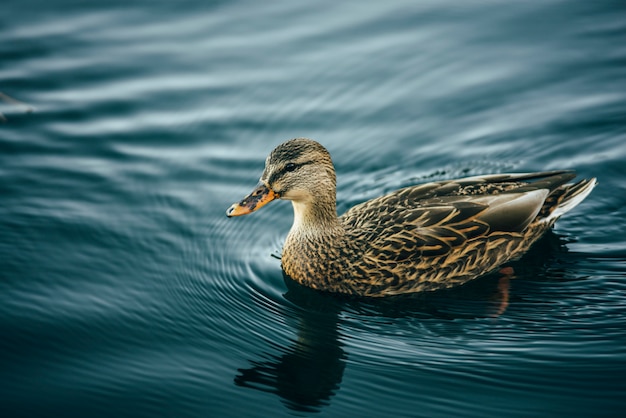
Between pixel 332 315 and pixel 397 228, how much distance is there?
1117 mm

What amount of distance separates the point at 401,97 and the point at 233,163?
260 centimetres

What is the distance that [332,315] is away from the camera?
7480mm

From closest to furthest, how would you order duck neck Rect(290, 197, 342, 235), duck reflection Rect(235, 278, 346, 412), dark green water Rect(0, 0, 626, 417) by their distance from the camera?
duck reflection Rect(235, 278, 346, 412) → dark green water Rect(0, 0, 626, 417) → duck neck Rect(290, 197, 342, 235)

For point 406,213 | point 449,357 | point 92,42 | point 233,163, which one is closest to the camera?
point 449,357

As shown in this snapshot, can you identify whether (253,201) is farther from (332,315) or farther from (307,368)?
(307,368)

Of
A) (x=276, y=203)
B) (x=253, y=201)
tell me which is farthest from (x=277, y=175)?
(x=276, y=203)

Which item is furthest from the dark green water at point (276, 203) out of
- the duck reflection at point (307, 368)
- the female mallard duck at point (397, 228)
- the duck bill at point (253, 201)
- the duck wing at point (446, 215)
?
the duck bill at point (253, 201)

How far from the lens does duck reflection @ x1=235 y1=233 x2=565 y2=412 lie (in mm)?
6492

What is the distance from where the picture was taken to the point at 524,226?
8094 millimetres

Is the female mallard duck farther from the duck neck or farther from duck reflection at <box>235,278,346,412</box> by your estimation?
duck reflection at <box>235,278,346,412</box>

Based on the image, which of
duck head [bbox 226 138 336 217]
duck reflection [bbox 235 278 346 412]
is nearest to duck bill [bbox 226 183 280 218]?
duck head [bbox 226 138 336 217]

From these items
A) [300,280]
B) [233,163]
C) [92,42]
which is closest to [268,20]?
[92,42]

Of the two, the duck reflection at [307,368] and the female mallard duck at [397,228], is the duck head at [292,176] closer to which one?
the female mallard duck at [397,228]

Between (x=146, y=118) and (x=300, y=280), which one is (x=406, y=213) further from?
(x=146, y=118)
